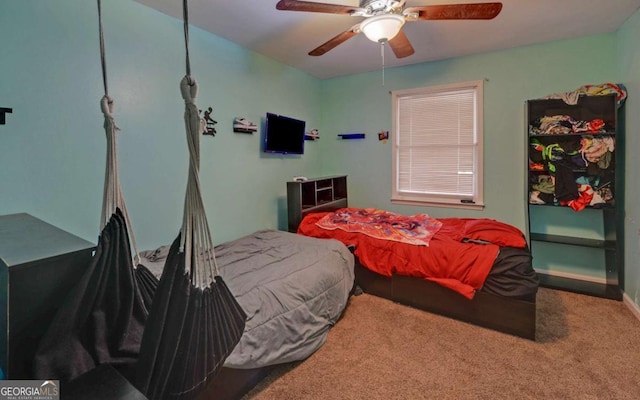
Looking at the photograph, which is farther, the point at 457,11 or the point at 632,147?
the point at 632,147

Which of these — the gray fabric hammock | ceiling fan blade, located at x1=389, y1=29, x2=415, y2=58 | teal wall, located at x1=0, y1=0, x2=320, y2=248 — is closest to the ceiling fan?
ceiling fan blade, located at x1=389, y1=29, x2=415, y2=58

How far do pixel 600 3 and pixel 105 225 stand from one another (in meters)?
3.62

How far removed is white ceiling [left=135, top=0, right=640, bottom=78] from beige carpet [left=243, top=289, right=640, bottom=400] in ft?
8.23

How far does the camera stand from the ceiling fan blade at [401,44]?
233 cm

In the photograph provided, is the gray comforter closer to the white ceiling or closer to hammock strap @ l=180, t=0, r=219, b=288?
hammock strap @ l=180, t=0, r=219, b=288

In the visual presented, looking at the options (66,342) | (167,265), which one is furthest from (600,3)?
(66,342)

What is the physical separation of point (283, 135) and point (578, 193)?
3122mm

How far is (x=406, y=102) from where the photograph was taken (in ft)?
13.3

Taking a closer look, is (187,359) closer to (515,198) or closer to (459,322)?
(459,322)

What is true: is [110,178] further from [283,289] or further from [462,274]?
[462,274]

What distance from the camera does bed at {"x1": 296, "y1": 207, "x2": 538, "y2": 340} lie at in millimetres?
2275

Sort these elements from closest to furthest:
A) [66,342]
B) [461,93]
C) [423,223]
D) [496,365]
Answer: [66,342], [496,365], [423,223], [461,93]

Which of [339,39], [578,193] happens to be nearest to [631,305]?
[578,193]

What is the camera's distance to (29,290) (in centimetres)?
67
